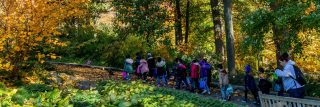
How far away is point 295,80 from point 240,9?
55.7ft

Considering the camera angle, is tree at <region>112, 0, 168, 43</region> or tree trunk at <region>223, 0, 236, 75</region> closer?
tree trunk at <region>223, 0, 236, 75</region>

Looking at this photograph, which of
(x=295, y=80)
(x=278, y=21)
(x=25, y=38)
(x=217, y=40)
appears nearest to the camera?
(x=295, y=80)

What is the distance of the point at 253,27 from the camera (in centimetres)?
1479

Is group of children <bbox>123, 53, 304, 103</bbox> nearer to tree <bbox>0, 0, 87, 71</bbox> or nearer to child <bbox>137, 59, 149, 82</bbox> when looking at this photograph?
child <bbox>137, 59, 149, 82</bbox>

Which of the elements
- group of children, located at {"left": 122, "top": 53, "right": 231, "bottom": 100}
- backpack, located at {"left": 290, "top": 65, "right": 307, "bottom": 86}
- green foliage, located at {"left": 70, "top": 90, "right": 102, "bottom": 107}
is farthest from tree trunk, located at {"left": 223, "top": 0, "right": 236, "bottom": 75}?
green foliage, located at {"left": 70, "top": 90, "right": 102, "bottom": 107}

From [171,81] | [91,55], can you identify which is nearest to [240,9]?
[171,81]

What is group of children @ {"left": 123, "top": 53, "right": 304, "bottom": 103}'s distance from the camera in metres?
11.5

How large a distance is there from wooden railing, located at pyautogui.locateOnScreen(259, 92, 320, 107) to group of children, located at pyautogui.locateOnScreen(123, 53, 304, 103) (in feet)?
3.59

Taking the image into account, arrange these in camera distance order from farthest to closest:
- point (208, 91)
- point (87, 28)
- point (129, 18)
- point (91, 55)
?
point (87, 28) → point (91, 55) → point (129, 18) → point (208, 91)

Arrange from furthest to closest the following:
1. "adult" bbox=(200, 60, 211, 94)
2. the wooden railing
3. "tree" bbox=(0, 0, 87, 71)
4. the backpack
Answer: "adult" bbox=(200, 60, 211, 94), "tree" bbox=(0, 0, 87, 71), the backpack, the wooden railing

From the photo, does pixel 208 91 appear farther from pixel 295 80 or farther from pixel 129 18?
pixel 129 18

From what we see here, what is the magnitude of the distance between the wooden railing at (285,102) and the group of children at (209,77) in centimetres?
110

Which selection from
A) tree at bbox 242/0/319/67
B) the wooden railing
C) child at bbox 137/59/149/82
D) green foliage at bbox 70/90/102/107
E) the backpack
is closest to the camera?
green foliage at bbox 70/90/102/107

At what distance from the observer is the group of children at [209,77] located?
37.8 ft
